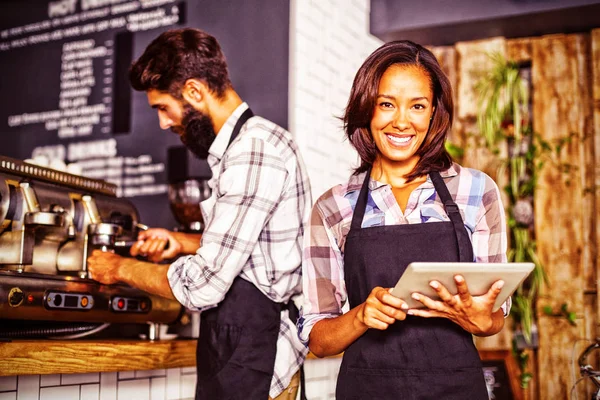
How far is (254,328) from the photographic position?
6.71 feet

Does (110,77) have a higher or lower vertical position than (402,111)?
higher

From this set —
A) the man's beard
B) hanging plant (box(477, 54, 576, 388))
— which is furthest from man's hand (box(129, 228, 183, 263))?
hanging plant (box(477, 54, 576, 388))

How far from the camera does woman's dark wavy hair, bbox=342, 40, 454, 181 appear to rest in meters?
1.71

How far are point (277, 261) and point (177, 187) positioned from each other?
0.97m

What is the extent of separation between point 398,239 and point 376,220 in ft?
0.30

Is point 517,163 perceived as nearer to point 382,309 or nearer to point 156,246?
point 156,246

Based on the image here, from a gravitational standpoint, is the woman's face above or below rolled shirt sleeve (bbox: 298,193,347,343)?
above

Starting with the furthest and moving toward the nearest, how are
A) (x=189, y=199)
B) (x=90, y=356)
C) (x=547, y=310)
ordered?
1. (x=547, y=310)
2. (x=189, y=199)
3. (x=90, y=356)

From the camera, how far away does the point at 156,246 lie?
2.44 m

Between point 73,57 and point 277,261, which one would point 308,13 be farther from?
point 277,261

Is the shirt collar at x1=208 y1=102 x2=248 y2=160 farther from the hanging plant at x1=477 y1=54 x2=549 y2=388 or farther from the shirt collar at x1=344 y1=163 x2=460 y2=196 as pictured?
the hanging plant at x1=477 y1=54 x2=549 y2=388

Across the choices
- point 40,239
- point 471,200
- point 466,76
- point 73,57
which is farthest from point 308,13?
point 471,200

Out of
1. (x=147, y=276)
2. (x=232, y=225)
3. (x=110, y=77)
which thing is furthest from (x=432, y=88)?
(x=110, y=77)

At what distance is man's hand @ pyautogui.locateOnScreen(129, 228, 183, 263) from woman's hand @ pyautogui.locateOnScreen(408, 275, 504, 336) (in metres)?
1.20
